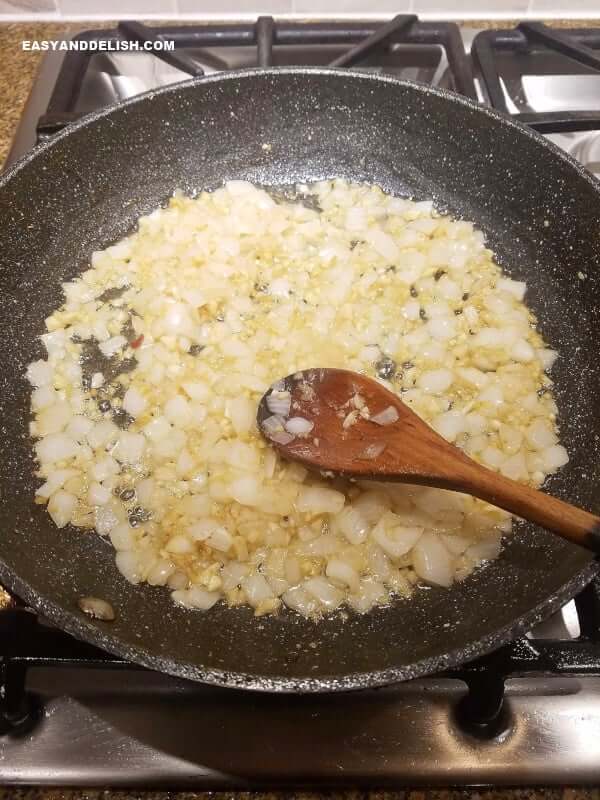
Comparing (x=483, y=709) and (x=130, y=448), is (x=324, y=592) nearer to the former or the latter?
(x=483, y=709)

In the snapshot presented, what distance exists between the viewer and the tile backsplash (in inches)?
70.2

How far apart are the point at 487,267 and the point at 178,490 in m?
0.81

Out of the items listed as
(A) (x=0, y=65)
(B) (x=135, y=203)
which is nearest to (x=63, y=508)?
(B) (x=135, y=203)

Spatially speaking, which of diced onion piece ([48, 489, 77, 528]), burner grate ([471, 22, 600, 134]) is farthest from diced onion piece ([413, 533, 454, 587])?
burner grate ([471, 22, 600, 134])

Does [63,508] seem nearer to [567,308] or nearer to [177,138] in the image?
[177,138]

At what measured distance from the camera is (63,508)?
1062mm

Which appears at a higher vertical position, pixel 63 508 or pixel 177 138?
pixel 177 138

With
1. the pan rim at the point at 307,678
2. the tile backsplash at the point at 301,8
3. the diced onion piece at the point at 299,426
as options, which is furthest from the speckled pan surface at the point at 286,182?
the tile backsplash at the point at 301,8

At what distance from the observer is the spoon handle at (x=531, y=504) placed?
2.53 ft

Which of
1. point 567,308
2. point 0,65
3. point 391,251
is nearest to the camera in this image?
point 567,308

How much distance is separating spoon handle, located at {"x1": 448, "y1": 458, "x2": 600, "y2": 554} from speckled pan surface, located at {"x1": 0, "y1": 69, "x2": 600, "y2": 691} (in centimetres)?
6

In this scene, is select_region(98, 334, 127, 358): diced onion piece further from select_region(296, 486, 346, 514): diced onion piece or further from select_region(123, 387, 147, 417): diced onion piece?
select_region(296, 486, 346, 514): diced onion piece

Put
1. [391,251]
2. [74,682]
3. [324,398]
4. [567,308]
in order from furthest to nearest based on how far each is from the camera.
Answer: [391,251], [567,308], [324,398], [74,682]

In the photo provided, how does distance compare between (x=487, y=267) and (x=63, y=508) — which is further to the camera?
(x=487, y=267)
